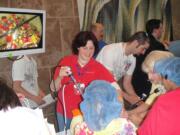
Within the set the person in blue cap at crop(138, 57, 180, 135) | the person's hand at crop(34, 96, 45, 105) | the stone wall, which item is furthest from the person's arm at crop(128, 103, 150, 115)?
the stone wall

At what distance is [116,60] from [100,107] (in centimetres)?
122

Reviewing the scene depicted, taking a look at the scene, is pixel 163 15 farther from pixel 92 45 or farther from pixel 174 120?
pixel 174 120

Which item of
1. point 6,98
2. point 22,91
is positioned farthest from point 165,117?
point 22,91

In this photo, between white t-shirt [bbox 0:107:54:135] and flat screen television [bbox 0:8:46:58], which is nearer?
white t-shirt [bbox 0:107:54:135]

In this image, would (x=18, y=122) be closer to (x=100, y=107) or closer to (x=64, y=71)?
(x=100, y=107)

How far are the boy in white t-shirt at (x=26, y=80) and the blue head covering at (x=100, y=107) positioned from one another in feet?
3.35

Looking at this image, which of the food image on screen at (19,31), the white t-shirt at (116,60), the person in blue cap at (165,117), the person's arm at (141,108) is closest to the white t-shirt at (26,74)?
the food image on screen at (19,31)

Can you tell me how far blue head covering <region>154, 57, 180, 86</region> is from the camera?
1.28m

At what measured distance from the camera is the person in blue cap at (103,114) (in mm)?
1410

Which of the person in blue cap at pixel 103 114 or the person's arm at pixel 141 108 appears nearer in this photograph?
the person in blue cap at pixel 103 114

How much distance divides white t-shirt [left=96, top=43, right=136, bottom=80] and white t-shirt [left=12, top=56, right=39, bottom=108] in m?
0.55

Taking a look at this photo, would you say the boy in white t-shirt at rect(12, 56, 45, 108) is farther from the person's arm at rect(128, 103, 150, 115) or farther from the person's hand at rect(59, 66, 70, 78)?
the person's arm at rect(128, 103, 150, 115)

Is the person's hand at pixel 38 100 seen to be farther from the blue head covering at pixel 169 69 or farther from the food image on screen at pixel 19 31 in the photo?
the blue head covering at pixel 169 69

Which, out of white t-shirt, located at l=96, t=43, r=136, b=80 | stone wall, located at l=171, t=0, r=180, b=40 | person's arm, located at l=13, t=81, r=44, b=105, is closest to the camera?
person's arm, located at l=13, t=81, r=44, b=105
